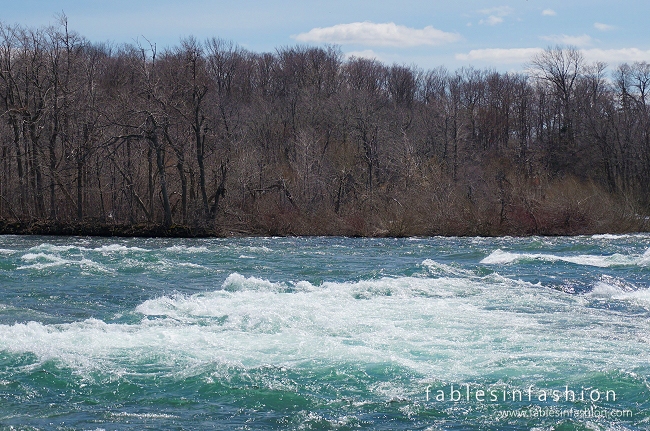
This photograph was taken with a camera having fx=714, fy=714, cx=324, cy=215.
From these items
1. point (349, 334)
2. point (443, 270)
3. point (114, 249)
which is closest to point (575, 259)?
point (443, 270)

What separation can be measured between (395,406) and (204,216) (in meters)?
27.6

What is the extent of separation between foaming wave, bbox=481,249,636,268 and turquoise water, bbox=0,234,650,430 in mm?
395

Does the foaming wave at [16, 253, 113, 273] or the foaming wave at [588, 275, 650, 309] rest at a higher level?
the foaming wave at [16, 253, 113, 273]

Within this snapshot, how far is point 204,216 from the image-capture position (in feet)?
115

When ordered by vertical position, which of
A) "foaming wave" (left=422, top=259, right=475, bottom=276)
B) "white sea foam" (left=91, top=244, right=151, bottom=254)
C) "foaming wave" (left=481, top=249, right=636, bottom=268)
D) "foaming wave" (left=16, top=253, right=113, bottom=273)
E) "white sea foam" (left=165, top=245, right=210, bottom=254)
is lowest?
"foaming wave" (left=481, top=249, right=636, bottom=268)

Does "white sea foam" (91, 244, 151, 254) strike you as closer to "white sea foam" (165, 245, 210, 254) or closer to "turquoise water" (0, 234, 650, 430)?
"white sea foam" (165, 245, 210, 254)

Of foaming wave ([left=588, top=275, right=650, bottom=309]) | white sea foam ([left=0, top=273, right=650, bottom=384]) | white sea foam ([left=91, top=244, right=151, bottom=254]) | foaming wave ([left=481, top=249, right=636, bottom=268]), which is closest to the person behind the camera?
white sea foam ([left=0, top=273, right=650, bottom=384])

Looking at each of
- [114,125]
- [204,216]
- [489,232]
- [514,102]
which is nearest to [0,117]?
[114,125]

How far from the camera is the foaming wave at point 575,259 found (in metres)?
21.8

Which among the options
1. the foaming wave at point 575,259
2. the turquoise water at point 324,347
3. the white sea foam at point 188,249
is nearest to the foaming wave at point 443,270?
the turquoise water at point 324,347

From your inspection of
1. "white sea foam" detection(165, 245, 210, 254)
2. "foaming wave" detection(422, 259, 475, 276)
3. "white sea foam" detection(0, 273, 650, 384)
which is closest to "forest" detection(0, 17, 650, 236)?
"white sea foam" detection(165, 245, 210, 254)

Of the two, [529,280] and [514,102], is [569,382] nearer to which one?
[529,280]

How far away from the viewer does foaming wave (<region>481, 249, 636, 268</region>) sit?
2183 centimetres

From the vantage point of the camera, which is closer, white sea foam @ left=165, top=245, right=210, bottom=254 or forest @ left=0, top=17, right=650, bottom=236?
white sea foam @ left=165, top=245, right=210, bottom=254
